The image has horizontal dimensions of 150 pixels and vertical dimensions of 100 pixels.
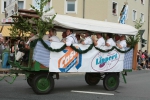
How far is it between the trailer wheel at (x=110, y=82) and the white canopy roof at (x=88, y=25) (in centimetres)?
155

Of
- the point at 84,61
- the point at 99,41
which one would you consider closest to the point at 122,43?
the point at 99,41

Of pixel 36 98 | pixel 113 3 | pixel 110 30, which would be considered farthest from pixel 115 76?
pixel 113 3

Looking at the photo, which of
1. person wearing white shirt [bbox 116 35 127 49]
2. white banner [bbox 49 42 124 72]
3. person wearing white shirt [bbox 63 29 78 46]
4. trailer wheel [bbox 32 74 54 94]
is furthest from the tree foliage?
person wearing white shirt [bbox 116 35 127 49]

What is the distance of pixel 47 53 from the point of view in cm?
861

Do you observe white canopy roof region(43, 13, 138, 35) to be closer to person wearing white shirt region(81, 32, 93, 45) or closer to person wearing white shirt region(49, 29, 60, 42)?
person wearing white shirt region(81, 32, 93, 45)

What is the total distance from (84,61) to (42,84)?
1.55 metres

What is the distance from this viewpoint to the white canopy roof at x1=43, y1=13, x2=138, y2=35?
8.90 meters

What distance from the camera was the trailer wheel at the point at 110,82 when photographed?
10078mm

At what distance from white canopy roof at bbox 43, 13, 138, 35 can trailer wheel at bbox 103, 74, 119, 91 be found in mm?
1547

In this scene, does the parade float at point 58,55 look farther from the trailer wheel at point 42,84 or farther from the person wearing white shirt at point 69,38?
the person wearing white shirt at point 69,38

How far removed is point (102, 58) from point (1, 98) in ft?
11.7

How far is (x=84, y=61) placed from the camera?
9312 millimetres

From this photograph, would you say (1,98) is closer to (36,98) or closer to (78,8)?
(36,98)

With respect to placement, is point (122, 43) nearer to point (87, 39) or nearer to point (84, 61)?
point (87, 39)
